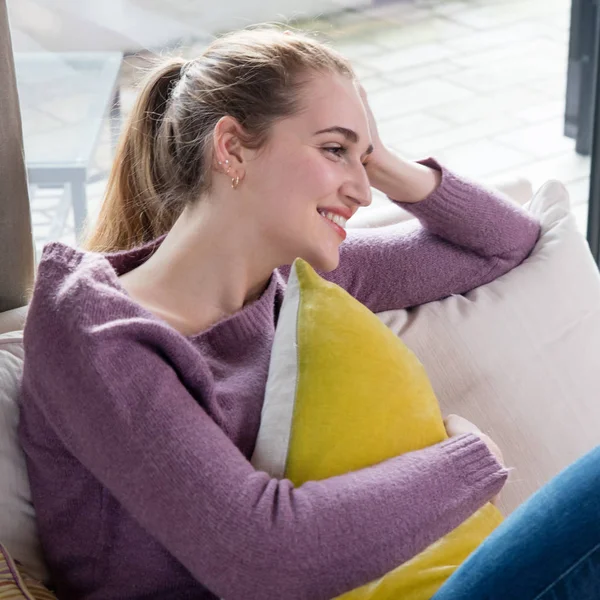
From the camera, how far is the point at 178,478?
1.16 metres

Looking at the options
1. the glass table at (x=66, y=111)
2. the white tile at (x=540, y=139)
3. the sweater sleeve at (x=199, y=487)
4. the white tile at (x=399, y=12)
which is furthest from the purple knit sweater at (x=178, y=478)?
the white tile at (x=540, y=139)

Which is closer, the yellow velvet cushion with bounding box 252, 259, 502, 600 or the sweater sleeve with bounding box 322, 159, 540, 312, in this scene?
the yellow velvet cushion with bounding box 252, 259, 502, 600

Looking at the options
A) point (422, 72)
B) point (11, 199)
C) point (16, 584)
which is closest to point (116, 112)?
point (11, 199)

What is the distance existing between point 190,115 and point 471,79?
143 centimetres

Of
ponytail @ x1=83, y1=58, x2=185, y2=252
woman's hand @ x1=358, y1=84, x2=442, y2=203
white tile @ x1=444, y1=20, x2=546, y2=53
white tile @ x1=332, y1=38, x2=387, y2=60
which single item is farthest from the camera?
white tile @ x1=444, y1=20, x2=546, y2=53

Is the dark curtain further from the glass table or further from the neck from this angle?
the glass table

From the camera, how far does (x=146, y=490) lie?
1163 millimetres

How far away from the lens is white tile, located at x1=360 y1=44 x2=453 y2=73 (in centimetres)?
259

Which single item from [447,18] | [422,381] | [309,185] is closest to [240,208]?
[309,185]

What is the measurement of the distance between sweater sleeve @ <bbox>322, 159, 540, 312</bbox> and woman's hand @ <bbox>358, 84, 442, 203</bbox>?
18mm

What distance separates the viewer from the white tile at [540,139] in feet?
9.50

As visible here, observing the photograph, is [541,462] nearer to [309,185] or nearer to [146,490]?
[309,185]

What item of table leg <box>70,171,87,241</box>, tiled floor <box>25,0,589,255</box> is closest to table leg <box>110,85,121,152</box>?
table leg <box>70,171,87,241</box>

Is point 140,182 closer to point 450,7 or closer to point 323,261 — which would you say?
point 323,261
